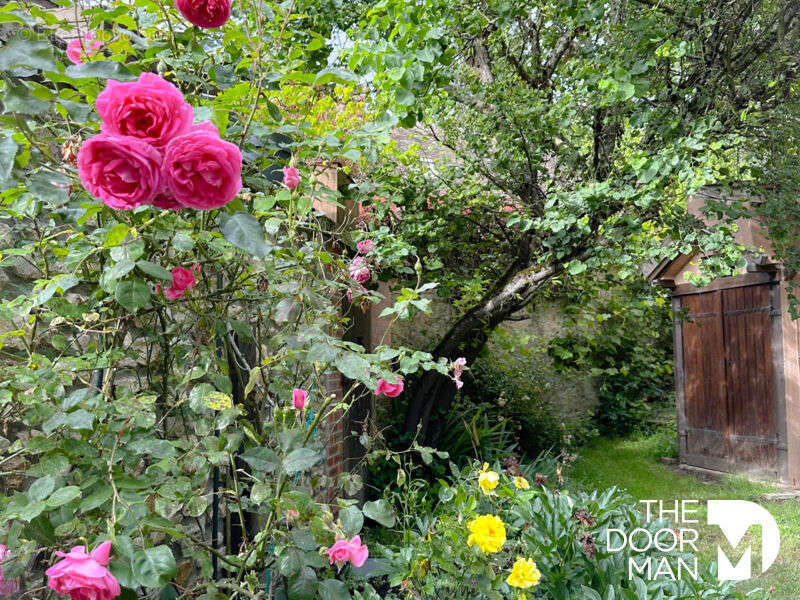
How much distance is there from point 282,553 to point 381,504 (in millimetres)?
267

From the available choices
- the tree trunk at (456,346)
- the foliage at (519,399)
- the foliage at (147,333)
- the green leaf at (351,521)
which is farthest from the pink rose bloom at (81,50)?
Answer: the foliage at (519,399)

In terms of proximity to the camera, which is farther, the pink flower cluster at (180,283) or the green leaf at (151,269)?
the pink flower cluster at (180,283)

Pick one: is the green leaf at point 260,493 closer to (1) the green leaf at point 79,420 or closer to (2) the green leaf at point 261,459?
(2) the green leaf at point 261,459

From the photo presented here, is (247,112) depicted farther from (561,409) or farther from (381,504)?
(561,409)

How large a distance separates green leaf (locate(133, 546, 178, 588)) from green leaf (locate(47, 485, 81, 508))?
150mm

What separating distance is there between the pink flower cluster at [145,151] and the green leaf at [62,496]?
0.51m

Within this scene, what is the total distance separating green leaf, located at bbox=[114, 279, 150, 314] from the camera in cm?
116

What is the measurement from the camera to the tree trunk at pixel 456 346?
537cm

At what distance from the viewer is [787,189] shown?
13.2 ft

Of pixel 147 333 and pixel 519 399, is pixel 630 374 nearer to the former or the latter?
pixel 519 399

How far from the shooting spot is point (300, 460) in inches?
50.3

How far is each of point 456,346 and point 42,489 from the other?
4.99m

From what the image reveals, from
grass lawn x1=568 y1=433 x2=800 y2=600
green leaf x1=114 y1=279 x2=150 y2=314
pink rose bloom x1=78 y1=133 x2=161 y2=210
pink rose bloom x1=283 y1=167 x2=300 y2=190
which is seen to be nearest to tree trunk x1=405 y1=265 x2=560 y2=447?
grass lawn x1=568 y1=433 x2=800 y2=600

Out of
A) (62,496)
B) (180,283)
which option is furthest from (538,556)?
(62,496)
